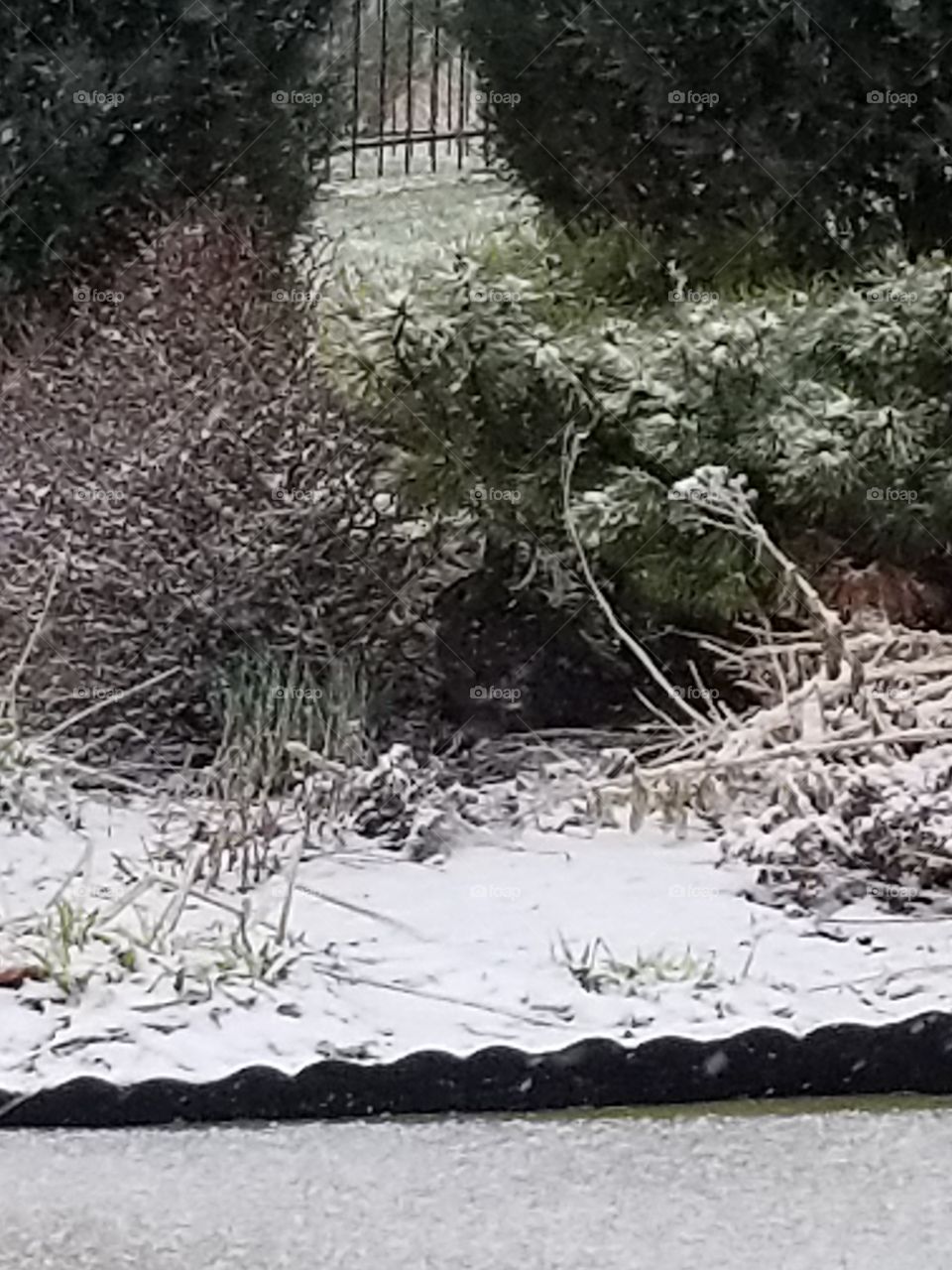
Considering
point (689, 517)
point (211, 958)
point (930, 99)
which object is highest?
point (930, 99)

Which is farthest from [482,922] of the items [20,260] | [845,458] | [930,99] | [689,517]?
[930,99]

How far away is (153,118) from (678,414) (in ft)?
1.60

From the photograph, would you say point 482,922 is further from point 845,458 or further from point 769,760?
point 845,458

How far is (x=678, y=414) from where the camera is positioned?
1.64 meters

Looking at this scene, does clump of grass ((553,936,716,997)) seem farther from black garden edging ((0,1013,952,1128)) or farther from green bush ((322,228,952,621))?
green bush ((322,228,952,621))

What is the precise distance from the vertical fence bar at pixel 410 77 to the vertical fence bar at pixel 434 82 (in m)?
0.02

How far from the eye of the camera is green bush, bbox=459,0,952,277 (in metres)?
1.58

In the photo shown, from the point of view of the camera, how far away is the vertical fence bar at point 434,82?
5.08 feet

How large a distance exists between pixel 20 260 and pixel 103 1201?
72 cm

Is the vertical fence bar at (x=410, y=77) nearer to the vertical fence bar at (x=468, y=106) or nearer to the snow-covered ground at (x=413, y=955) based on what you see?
the vertical fence bar at (x=468, y=106)

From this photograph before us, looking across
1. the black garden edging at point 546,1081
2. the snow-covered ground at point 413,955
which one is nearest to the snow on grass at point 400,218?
the snow-covered ground at point 413,955

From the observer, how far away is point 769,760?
161 centimetres

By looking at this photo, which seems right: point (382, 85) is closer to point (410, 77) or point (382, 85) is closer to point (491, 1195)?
point (410, 77)

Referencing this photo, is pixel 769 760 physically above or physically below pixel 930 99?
below
